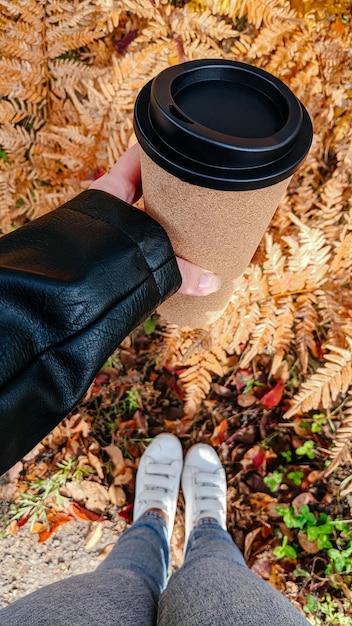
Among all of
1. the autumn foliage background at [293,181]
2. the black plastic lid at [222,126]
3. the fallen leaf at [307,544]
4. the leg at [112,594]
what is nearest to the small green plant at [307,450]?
the autumn foliage background at [293,181]

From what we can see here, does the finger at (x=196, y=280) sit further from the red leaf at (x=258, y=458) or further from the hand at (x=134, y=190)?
the red leaf at (x=258, y=458)

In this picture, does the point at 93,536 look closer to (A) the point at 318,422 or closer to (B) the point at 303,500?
(B) the point at 303,500

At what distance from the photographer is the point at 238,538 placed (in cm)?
229

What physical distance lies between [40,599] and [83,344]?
99cm

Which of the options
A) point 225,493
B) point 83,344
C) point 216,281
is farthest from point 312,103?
point 225,493

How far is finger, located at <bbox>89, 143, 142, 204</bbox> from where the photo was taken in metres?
1.41

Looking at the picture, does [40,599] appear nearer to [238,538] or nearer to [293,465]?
[238,538]

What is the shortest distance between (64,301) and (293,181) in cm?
156

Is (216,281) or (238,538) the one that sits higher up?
(216,281)

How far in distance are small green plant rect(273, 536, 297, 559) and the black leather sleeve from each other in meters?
1.59

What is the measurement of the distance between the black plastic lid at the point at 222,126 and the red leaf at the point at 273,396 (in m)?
1.55

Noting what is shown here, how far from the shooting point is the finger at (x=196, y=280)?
1322 mm

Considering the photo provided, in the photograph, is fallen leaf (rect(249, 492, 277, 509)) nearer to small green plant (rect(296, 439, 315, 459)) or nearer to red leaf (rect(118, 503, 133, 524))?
small green plant (rect(296, 439, 315, 459))

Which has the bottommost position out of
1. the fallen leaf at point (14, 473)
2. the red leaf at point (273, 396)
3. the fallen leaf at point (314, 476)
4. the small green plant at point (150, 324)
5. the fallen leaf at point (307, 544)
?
the fallen leaf at point (307, 544)
